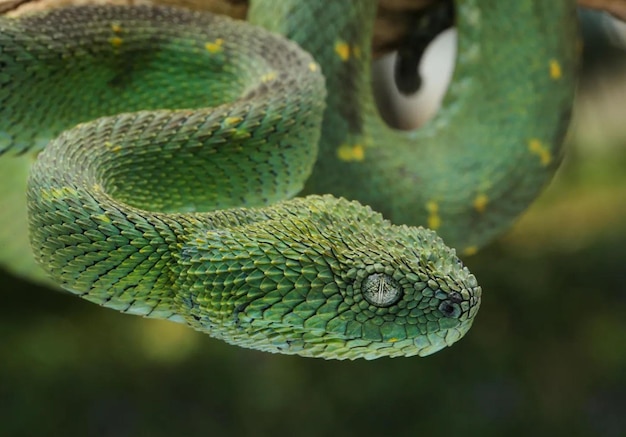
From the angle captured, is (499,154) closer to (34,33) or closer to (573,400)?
(34,33)

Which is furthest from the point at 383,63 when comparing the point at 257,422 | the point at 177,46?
the point at 257,422

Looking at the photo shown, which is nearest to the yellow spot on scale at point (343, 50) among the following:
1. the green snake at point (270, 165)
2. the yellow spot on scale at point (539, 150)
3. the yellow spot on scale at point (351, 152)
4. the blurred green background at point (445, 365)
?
the green snake at point (270, 165)

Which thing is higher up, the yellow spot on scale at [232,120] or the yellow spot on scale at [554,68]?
the yellow spot on scale at [554,68]

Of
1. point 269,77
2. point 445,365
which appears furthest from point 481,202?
point 445,365

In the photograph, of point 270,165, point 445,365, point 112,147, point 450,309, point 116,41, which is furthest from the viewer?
point 445,365

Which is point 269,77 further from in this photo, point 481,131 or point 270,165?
point 481,131

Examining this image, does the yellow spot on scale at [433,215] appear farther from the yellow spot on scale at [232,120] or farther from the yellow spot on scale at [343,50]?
the yellow spot on scale at [232,120]
